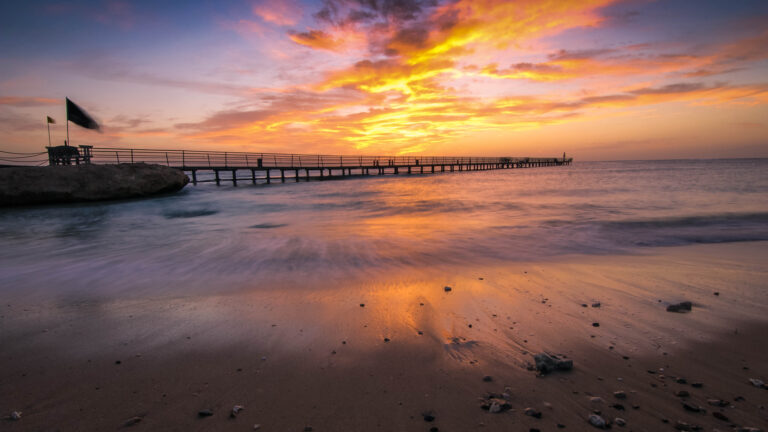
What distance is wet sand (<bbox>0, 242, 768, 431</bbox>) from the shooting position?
197 centimetres

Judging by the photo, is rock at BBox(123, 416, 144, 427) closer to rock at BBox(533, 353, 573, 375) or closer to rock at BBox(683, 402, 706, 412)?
rock at BBox(533, 353, 573, 375)

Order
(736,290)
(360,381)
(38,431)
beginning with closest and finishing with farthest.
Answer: (38,431) → (360,381) → (736,290)

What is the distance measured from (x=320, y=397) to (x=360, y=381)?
291mm

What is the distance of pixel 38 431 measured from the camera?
6.12 ft

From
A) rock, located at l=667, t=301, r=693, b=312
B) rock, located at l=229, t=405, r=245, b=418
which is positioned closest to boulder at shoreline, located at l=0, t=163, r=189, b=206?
rock, located at l=229, t=405, r=245, b=418

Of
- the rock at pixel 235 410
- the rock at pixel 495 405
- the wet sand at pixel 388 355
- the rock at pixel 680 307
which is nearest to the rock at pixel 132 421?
the wet sand at pixel 388 355

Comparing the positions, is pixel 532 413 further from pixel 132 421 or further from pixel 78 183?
pixel 78 183

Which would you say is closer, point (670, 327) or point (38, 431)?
point (38, 431)

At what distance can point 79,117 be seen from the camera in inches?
696

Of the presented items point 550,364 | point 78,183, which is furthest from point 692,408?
point 78,183

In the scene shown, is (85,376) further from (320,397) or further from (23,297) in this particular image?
(23,297)

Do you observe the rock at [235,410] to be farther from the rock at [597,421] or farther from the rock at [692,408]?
the rock at [692,408]

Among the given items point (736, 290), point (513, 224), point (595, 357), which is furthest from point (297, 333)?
point (513, 224)

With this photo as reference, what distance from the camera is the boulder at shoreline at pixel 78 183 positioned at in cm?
1429
